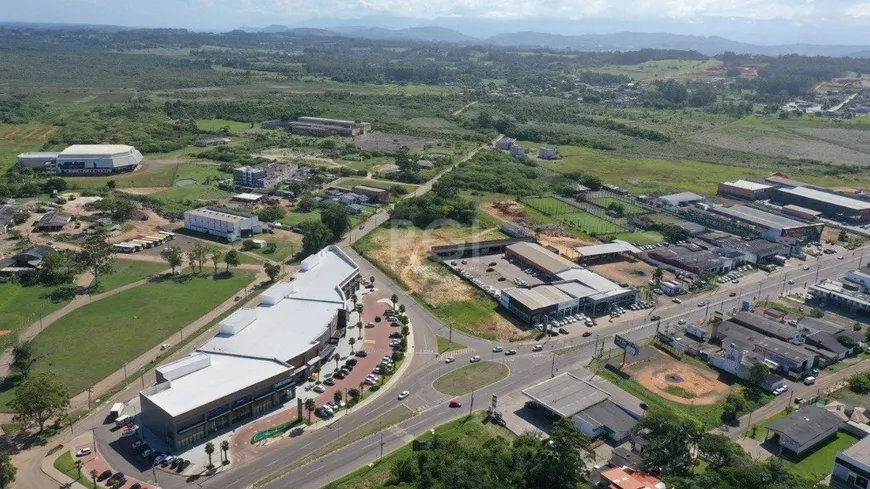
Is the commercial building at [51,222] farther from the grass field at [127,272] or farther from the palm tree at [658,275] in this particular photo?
the palm tree at [658,275]

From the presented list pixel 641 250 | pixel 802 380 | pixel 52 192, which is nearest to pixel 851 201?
pixel 641 250

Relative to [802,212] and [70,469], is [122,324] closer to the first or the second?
[70,469]

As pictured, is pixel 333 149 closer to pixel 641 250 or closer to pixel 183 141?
pixel 183 141

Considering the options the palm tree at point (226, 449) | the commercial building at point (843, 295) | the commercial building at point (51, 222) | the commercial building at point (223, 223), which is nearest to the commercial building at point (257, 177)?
the commercial building at point (223, 223)

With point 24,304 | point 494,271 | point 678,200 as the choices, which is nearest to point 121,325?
point 24,304

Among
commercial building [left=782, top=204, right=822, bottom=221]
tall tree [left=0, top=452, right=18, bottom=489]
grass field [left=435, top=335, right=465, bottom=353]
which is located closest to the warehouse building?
commercial building [left=782, top=204, right=822, bottom=221]

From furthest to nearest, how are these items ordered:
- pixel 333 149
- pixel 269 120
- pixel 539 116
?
pixel 539 116, pixel 269 120, pixel 333 149

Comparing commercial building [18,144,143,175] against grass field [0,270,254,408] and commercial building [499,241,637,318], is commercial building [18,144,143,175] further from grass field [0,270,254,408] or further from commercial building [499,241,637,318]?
commercial building [499,241,637,318]
